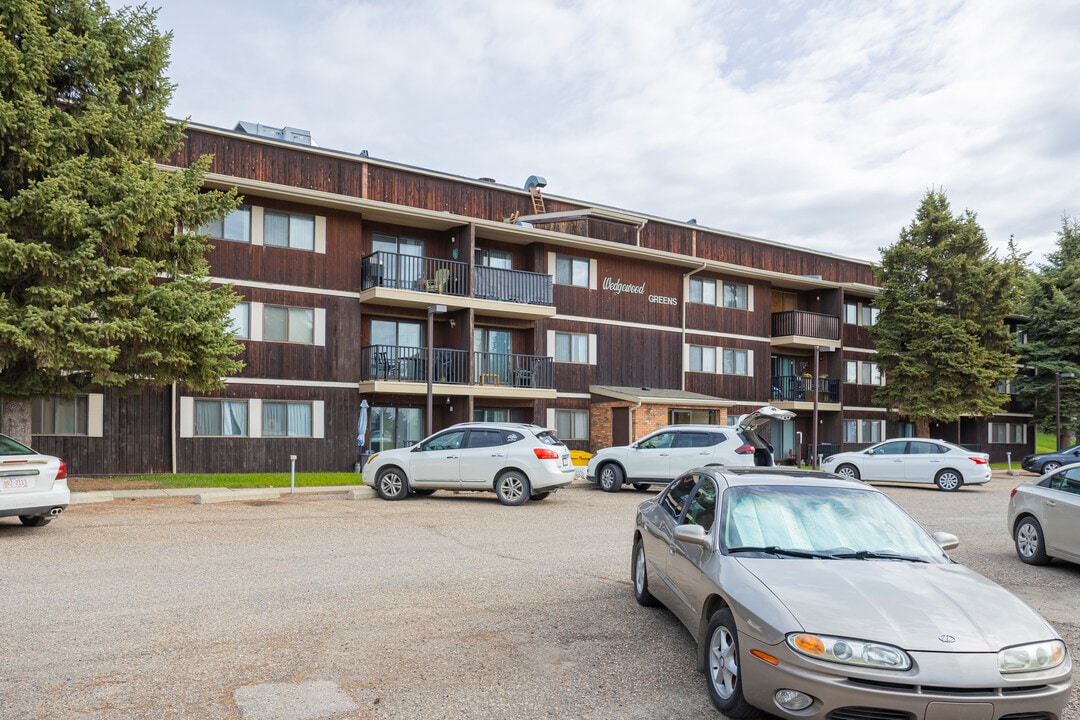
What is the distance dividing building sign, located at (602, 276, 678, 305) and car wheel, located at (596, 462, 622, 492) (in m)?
11.2

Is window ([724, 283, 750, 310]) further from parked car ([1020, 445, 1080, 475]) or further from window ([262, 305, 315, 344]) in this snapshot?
window ([262, 305, 315, 344])

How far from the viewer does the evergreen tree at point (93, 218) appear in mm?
15641

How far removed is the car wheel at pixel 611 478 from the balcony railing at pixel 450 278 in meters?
8.18

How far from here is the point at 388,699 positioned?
16.9ft

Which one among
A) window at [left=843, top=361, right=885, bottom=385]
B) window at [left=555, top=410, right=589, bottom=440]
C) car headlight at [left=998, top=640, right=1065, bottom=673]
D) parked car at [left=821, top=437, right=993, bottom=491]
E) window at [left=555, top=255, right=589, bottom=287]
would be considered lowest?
parked car at [left=821, top=437, right=993, bottom=491]

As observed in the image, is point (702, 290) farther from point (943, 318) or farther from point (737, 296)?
point (943, 318)

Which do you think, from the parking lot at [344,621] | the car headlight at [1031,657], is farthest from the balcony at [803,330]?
the car headlight at [1031,657]

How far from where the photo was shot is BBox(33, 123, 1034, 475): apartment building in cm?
2280

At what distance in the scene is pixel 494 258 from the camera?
2870 cm

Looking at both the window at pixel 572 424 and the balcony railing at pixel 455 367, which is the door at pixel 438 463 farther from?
the window at pixel 572 424

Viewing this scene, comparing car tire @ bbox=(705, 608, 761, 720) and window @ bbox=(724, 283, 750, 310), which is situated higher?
window @ bbox=(724, 283, 750, 310)

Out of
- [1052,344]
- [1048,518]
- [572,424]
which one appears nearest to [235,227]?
[572,424]

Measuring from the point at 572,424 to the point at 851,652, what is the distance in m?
25.4

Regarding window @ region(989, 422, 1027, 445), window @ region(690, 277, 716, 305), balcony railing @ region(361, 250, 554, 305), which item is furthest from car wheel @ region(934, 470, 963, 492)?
window @ region(989, 422, 1027, 445)
